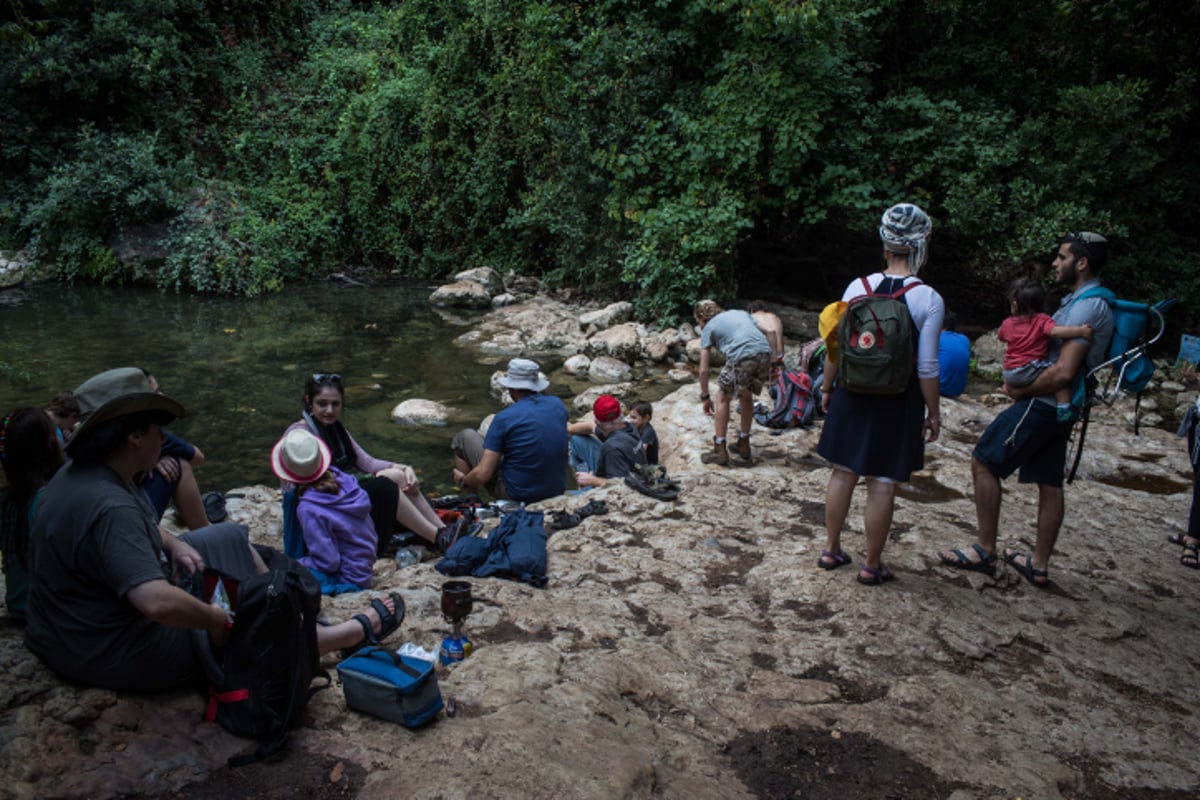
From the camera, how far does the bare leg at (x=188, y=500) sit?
184 inches

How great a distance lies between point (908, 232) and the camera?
151 inches

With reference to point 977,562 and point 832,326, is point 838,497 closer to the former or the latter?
point 832,326

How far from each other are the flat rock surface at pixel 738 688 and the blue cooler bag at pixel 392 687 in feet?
0.20

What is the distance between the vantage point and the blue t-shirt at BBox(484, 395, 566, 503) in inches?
228

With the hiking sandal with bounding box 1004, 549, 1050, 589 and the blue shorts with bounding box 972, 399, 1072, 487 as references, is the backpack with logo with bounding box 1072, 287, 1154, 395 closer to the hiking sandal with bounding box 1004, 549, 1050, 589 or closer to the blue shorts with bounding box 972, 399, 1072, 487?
the blue shorts with bounding box 972, 399, 1072, 487

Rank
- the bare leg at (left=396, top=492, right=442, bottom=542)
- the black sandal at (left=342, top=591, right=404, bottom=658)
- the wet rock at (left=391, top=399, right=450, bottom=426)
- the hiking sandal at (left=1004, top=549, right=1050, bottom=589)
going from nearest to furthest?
the black sandal at (left=342, top=591, right=404, bottom=658) < the hiking sandal at (left=1004, top=549, right=1050, bottom=589) < the bare leg at (left=396, top=492, right=442, bottom=542) < the wet rock at (left=391, top=399, right=450, bottom=426)

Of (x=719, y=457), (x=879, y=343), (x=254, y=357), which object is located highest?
(x=879, y=343)

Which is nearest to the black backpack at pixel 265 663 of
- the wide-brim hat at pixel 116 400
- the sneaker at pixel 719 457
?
the wide-brim hat at pixel 116 400

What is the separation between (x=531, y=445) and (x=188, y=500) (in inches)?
86.7

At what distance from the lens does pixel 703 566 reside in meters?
4.66

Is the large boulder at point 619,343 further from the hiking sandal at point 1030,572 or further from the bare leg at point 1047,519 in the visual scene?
the bare leg at point 1047,519

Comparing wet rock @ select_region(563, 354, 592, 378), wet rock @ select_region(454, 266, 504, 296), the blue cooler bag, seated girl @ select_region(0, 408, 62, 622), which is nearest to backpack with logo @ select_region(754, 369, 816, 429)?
wet rock @ select_region(563, 354, 592, 378)

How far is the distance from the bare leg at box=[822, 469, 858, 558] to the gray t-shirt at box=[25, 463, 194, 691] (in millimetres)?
2918

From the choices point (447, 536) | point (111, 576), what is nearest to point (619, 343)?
point (447, 536)
